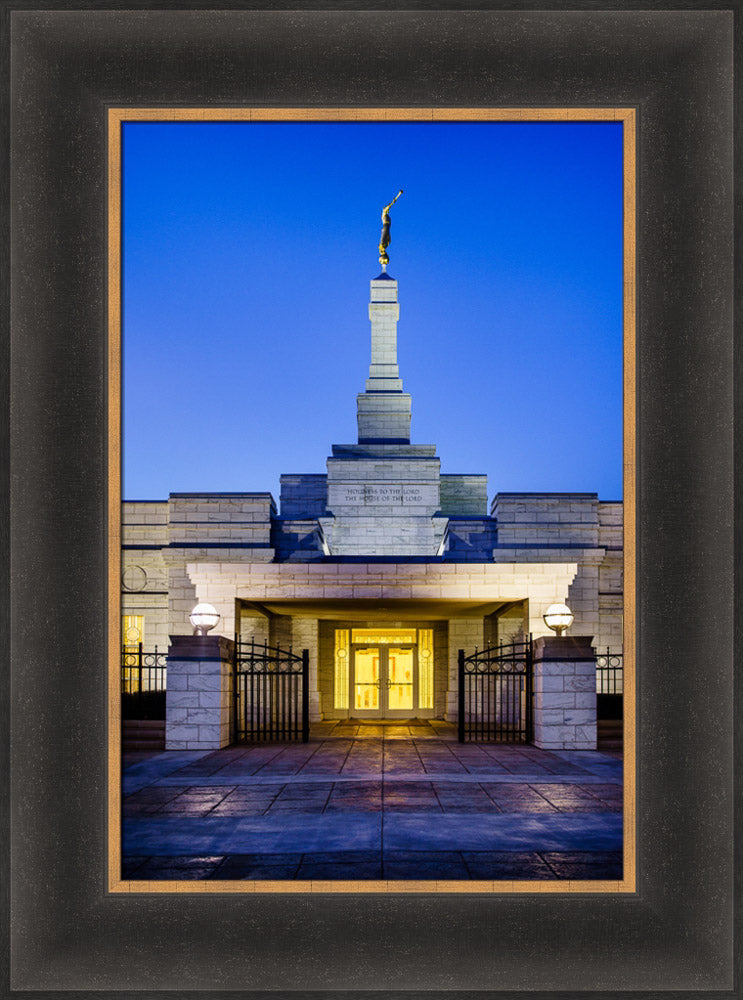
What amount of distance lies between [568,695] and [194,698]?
6923 millimetres

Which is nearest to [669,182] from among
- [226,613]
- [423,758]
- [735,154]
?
[735,154]

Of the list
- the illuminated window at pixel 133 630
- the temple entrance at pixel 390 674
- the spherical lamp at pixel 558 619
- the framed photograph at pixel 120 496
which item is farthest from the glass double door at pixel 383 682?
the framed photograph at pixel 120 496

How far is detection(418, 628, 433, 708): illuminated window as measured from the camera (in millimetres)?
26922

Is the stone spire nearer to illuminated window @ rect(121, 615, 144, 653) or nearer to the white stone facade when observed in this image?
the white stone facade

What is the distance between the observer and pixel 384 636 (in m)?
27.5

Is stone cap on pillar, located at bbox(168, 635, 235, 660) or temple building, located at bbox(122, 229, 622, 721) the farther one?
temple building, located at bbox(122, 229, 622, 721)

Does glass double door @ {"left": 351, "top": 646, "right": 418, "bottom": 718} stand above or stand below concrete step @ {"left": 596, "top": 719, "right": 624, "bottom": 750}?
below

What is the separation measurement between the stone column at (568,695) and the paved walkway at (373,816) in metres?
0.86

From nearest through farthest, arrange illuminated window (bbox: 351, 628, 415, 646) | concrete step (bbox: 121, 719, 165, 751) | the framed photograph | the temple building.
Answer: the framed photograph < concrete step (bbox: 121, 719, 165, 751) < the temple building < illuminated window (bbox: 351, 628, 415, 646)

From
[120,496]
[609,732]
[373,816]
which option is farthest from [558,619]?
[120,496]

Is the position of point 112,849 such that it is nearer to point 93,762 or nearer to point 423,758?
point 93,762

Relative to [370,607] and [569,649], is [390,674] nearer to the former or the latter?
[370,607]

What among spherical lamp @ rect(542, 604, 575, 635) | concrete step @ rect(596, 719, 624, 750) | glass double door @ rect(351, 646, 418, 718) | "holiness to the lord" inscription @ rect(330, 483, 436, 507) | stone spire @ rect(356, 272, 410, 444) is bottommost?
glass double door @ rect(351, 646, 418, 718)

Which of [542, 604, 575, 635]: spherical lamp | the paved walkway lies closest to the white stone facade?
[542, 604, 575, 635]: spherical lamp
